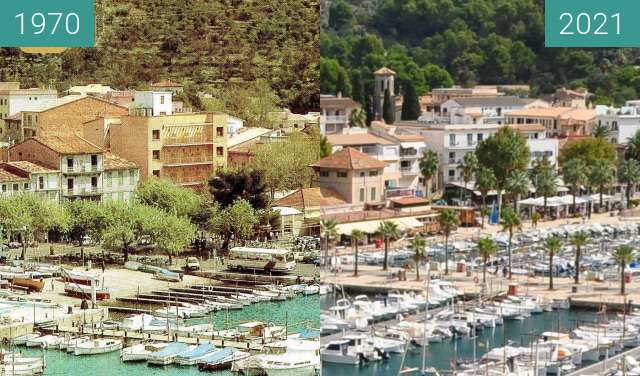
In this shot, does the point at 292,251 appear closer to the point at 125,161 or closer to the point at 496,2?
the point at 125,161

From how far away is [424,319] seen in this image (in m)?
12.3

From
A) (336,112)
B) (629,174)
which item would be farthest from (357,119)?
(629,174)

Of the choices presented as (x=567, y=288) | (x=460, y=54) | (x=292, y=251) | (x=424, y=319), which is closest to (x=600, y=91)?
(x=460, y=54)

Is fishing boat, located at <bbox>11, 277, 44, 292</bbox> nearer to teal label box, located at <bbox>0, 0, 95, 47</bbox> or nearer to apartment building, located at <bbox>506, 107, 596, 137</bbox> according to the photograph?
teal label box, located at <bbox>0, 0, 95, 47</bbox>

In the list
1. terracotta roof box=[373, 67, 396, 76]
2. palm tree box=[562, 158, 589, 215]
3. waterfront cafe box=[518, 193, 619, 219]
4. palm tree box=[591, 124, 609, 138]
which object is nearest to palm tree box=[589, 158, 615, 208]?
palm tree box=[562, 158, 589, 215]

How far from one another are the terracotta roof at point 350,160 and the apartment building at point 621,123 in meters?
5.64

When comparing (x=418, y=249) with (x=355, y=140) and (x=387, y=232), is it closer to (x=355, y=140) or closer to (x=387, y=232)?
(x=387, y=232)

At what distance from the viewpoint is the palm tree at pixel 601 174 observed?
2086 cm

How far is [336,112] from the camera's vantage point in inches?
999

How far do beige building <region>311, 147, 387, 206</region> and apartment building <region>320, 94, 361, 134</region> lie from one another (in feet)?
13.5

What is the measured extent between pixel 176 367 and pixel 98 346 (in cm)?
21

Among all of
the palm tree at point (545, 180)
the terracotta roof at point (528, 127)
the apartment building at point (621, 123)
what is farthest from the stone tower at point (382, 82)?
the palm tree at point (545, 180)

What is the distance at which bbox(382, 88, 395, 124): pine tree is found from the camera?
86.0ft

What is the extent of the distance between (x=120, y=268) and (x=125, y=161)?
0.29 metres
